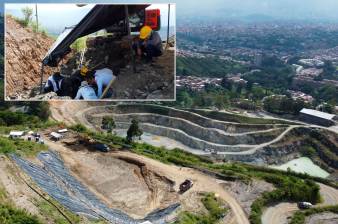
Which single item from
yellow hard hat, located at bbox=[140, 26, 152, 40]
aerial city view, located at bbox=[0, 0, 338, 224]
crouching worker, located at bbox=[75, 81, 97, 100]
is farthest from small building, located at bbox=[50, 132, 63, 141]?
Result: yellow hard hat, located at bbox=[140, 26, 152, 40]

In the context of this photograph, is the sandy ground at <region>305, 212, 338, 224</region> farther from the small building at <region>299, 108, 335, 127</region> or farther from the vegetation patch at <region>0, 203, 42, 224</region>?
the small building at <region>299, 108, 335, 127</region>

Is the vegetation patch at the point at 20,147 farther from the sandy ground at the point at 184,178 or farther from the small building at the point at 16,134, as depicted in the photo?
the sandy ground at the point at 184,178

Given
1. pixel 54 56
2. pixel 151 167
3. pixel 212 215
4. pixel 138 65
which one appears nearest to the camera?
pixel 54 56

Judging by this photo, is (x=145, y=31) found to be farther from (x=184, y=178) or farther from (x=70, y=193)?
(x=184, y=178)

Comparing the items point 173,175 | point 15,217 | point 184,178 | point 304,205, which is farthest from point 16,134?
→ point 304,205

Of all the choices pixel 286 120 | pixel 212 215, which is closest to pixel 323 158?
pixel 286 120

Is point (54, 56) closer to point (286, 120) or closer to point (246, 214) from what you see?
point (246, 214)
